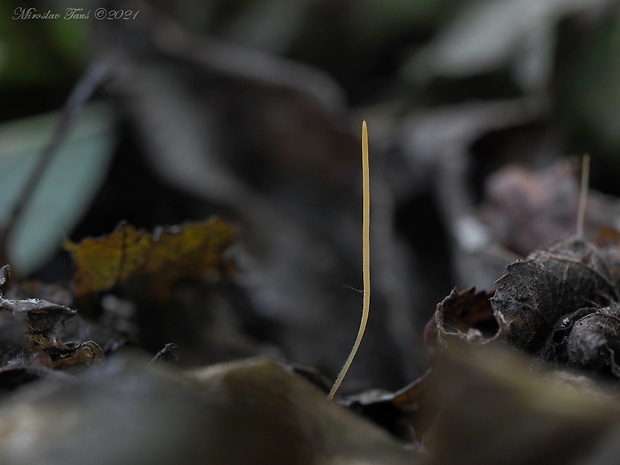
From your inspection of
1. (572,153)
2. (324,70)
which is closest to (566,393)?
(572,153)

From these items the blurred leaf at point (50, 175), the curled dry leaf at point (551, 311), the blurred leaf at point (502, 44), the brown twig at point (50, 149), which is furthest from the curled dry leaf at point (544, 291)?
the blurred leaf at point (502, 44)

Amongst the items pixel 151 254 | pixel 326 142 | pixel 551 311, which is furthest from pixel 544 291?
pixel 326 142

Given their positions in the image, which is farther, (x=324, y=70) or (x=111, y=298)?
(x=324, y=70)

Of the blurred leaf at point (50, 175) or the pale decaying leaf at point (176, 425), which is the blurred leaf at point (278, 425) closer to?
the pale decaying leaf at point (176, 425)

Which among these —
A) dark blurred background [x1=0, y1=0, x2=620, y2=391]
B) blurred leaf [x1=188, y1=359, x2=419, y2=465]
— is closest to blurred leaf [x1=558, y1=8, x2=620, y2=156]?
dark blurred background [x1=0, y1=0, x2=620, y2=391]

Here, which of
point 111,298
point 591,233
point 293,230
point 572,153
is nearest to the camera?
point 111,298

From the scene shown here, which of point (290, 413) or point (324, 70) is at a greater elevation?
point (324, 70)

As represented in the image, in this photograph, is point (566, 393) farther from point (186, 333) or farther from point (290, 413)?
point (186, 333)

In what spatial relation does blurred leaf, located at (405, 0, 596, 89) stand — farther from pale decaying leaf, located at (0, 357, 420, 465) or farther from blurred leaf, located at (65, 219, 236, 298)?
pale decaying leaf, located at (0, 357, 420, 465)
